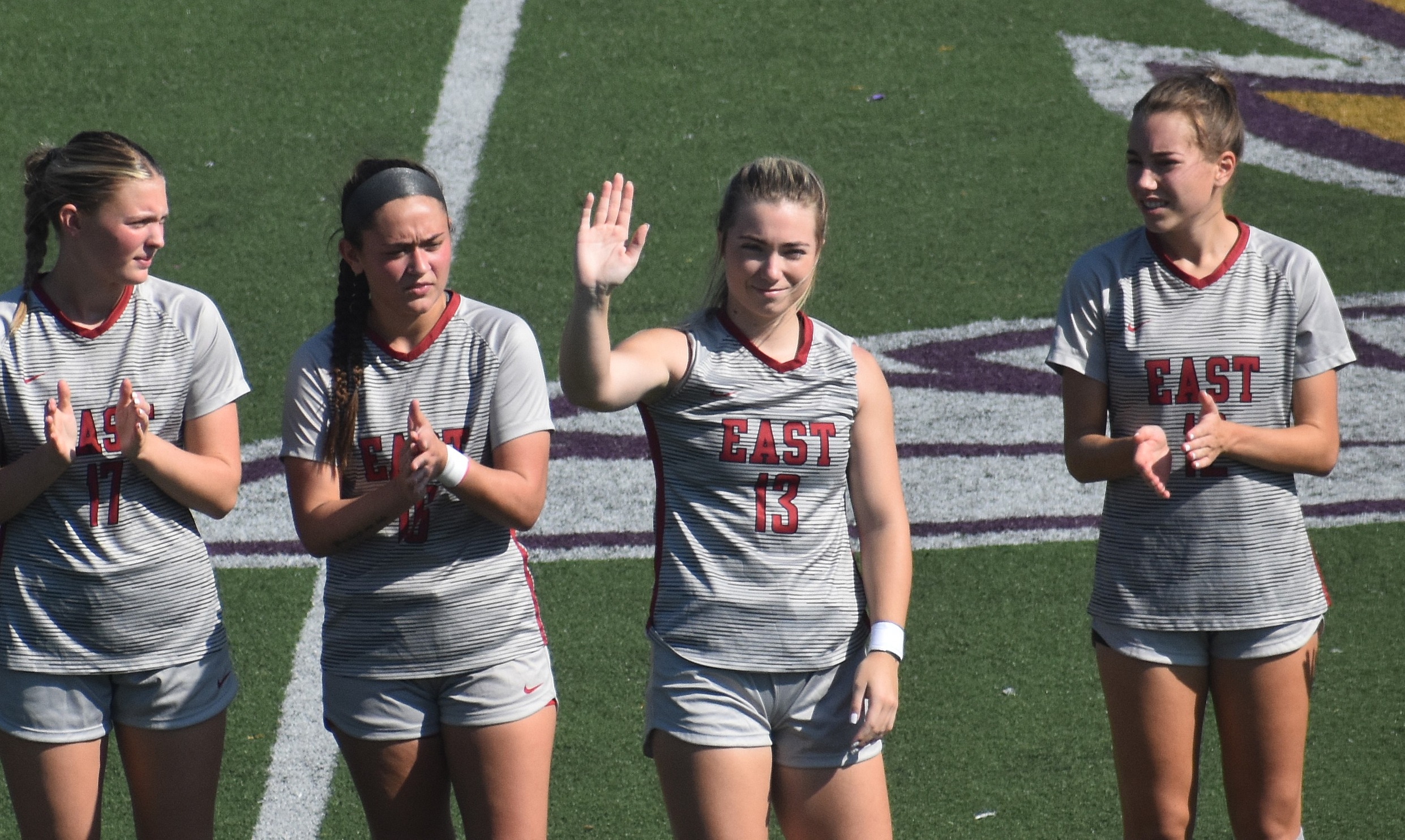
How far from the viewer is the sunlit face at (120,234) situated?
290 cm

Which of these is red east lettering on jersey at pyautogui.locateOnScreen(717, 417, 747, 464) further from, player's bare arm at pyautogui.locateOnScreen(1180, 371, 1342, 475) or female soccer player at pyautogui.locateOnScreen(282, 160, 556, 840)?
player's bare arm at pyautogui.locateOnScreen(1180, 371, 1342, 475)

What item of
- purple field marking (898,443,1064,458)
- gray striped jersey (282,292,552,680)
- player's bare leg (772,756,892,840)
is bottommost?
player's bare leg (772,756,892,840)

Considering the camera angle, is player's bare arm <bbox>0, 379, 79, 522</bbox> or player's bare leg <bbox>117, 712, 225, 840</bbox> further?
player's bare leg <bbox>117, 712, 225, 840</bbox>

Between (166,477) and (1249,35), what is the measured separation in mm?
8210

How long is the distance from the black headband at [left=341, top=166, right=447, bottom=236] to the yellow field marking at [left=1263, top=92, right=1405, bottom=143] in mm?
7178

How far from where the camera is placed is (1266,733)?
2.95 metres

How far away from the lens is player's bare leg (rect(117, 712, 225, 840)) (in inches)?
115

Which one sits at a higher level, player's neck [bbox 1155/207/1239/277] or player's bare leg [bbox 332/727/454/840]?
player's neck [bbox 1155/207/1239/277]

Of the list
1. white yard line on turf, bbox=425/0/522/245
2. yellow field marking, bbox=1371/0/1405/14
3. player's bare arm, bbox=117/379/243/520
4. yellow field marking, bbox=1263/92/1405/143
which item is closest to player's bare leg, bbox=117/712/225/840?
player's bare arm, bbox=117/379/243/520

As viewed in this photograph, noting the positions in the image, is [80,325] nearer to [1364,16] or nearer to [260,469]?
[260,469]

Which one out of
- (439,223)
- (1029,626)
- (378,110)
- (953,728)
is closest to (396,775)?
(439,223)

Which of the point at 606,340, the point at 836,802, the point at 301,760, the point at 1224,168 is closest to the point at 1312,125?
the point at 1224,168

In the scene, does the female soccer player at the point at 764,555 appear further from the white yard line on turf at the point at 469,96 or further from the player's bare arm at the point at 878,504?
the white yard line on turf at the point at 469,96

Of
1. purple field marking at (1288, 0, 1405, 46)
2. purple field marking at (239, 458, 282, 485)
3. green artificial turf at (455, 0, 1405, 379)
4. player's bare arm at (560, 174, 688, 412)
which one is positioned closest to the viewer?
player's bare arm at (560, 174, 688, 412)
